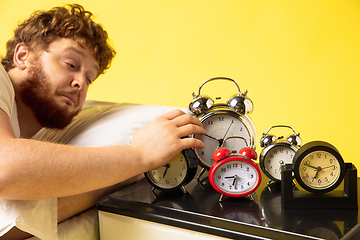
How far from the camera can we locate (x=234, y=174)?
2.92 ft

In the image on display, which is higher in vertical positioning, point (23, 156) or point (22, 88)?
point (22, 88)

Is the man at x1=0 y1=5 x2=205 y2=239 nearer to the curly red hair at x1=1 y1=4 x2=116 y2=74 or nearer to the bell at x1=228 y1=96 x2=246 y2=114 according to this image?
the curly red hair at x1=1 y1=4 x2=116 y2=74

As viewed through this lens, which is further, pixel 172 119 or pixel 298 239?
pixel 172 119

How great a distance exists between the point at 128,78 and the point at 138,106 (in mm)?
1423

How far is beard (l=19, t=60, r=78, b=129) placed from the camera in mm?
1314

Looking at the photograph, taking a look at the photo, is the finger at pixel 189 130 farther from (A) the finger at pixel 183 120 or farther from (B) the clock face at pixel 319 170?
(B) the clock face at pixel 319 170

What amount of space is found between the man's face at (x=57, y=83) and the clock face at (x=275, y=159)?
31.3 inches

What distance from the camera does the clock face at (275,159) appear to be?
0.96 metres

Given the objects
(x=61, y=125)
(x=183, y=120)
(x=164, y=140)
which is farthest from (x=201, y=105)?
(x=61, y=125)

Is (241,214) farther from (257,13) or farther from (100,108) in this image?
(257,13)

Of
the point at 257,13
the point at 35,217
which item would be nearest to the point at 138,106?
the point at 35,217

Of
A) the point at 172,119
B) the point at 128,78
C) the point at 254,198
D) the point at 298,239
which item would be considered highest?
the point at 128,78

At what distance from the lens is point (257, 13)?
2.22 m

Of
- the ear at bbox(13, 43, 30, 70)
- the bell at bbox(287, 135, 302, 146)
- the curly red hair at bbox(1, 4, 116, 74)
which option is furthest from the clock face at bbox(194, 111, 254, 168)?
the ear at bbox(13, 43, 30, 70)
